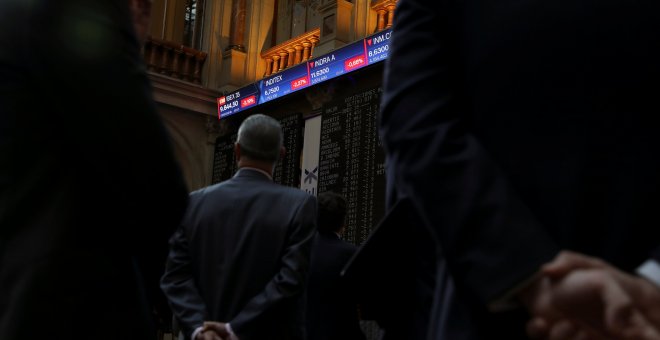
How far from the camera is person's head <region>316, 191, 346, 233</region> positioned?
3832 millimetres

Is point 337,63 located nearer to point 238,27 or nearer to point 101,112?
point 238,27

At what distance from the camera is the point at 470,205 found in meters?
0.88

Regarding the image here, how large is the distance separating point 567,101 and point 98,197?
0.73 m

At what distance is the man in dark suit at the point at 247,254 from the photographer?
8.46 ft

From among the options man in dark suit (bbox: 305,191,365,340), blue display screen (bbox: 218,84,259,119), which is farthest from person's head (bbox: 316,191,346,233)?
blue display screen (bbox: 218,84,259,119)

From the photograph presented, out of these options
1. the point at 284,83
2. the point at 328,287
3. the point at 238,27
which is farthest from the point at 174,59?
the point at 328,287

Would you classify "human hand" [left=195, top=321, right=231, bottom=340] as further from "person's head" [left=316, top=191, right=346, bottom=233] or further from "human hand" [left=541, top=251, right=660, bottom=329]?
"human hand" [left=541, top=251, right=660, bottom=329]

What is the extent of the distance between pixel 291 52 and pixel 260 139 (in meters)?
7.27

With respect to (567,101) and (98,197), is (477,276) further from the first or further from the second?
(98,197)

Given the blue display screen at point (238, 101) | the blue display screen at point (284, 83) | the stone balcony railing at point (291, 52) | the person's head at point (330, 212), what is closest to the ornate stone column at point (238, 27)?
the stone balcony railing at point (291, 52)

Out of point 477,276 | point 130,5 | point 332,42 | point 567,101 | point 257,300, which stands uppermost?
point 332,42

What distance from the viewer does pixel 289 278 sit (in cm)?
258

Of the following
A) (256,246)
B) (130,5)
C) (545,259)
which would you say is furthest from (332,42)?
(545,259)

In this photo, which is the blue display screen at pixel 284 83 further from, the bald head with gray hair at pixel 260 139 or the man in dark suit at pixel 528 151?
the man in dark suit at pixel 528 151
